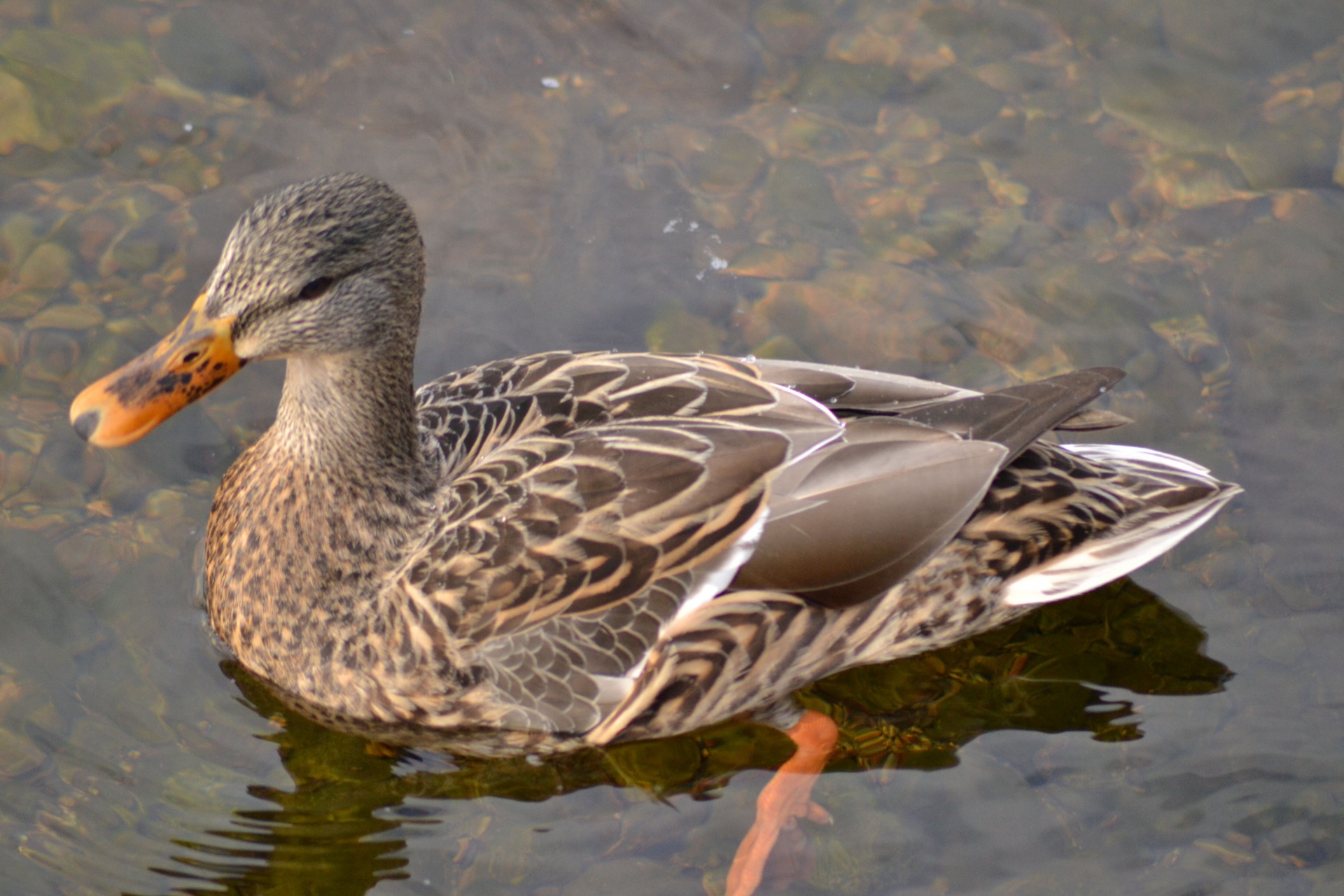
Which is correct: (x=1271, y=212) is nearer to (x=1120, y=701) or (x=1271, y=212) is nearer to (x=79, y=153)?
(x=1120, y=701)

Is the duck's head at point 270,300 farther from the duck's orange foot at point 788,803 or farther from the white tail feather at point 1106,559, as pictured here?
the white tail feather at point 1106,559

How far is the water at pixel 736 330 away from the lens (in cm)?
458

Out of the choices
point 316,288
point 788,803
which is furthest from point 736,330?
point 316,288

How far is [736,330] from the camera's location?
6098 millimetres

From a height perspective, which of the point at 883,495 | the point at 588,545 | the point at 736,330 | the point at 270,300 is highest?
the point at 270,300

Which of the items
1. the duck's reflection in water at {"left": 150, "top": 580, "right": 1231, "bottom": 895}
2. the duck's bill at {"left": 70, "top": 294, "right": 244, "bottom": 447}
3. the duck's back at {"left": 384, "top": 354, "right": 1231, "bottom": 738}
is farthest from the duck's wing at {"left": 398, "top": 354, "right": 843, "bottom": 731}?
the duck's bill at {"left": 70, "top": 294, "right": 244, "bottom": 447}

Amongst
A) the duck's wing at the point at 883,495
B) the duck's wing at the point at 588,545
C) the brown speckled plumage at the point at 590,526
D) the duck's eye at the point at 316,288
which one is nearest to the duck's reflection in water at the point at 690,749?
the brown speckled plumage at the point at 590,526

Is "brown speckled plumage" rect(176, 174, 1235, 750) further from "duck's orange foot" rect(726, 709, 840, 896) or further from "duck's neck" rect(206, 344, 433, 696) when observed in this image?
"duck's orange foot" rect(726, 709, 840, 896)

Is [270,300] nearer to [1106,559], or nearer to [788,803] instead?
[788,803]

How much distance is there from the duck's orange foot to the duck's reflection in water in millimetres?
62

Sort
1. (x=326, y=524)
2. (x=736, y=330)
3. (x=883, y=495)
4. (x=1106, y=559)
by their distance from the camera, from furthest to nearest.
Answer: (x=736, y=330) < (x=1106, y=559) < (x=326, y=524) < (x=883, y=495)

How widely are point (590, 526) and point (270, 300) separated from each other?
4.15 ft

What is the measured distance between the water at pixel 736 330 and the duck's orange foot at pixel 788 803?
0.06 m

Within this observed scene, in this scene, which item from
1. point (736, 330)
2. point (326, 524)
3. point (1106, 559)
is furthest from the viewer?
point (736, 330)
